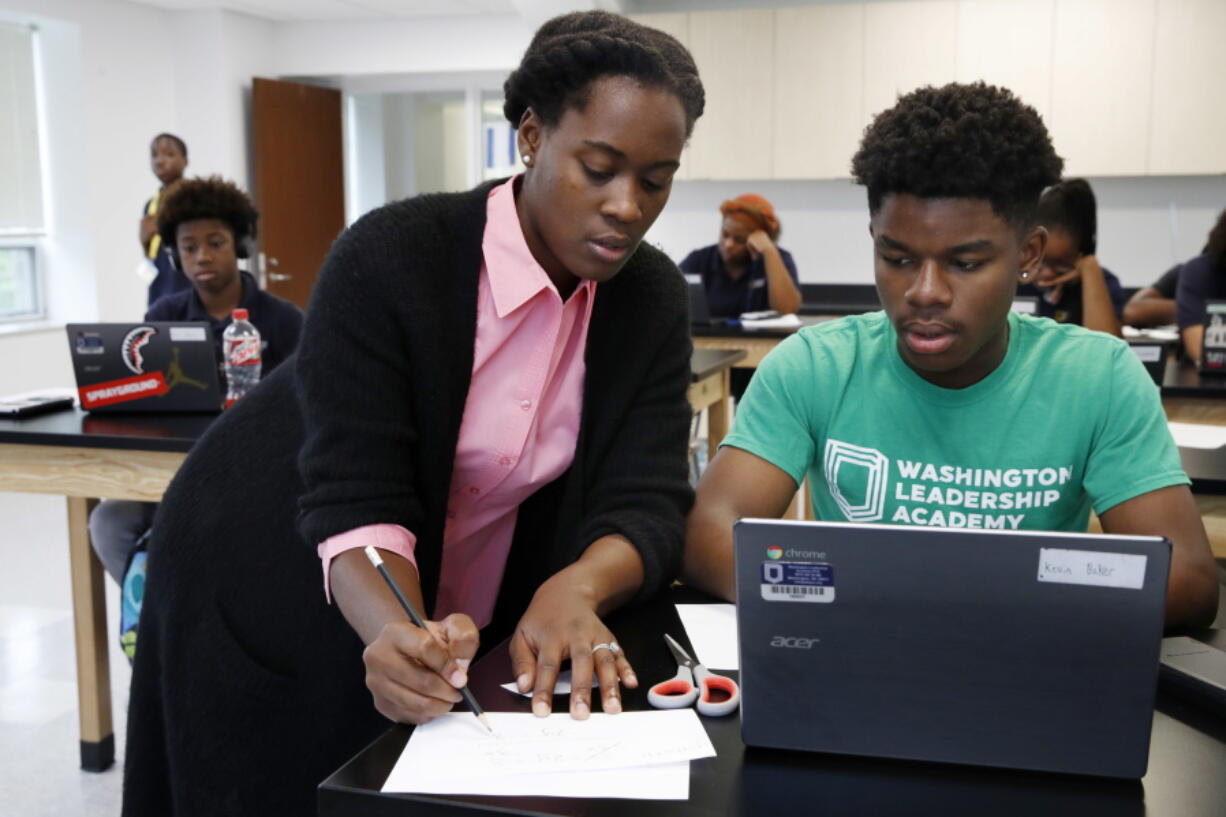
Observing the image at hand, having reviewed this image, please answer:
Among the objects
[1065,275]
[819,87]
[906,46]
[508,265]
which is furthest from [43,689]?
[906,46]

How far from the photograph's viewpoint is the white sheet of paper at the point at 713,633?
0.98m

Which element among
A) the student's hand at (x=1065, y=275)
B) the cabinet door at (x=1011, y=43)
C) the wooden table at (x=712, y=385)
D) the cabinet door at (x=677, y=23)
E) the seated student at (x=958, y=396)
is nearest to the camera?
the seated student at (x=958, y=396)

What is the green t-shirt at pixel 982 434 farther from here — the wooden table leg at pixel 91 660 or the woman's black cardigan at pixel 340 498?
the wooden table leg at pixel 91 660

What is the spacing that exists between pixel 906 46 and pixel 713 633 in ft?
16.4

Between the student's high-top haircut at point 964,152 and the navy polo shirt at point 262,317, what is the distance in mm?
1757

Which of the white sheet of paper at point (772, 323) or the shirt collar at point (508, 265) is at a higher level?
the shirt collar at point (508, 265)

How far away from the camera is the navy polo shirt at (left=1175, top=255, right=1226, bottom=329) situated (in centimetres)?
324

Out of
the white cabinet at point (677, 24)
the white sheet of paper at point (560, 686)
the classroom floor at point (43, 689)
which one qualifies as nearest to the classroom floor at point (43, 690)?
Result: the classroom floor at point (43, 689)

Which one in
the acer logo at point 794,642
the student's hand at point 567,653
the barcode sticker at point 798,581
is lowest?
the student's hand at point 567,653


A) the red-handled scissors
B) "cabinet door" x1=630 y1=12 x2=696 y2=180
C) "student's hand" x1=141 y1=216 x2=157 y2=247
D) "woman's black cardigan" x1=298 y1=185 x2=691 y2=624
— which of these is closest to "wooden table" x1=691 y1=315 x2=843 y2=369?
"cabinet door" x1=630 y1=12 x2=696 y2=180

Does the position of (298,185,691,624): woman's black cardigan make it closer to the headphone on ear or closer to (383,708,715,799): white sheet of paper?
(383,708,715,799): white sheet of paper

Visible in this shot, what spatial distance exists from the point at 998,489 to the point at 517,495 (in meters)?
0.53

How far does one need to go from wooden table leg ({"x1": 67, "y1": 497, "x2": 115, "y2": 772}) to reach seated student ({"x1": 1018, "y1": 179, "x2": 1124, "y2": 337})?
2613 millimetres

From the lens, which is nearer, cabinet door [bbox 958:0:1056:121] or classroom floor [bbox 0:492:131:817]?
classroom floor [bbox 0:492:131:817]
